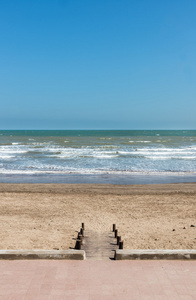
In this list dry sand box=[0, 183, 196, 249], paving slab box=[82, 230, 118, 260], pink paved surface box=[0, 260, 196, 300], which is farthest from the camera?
dry sand box=[0, 183, 196, 249]

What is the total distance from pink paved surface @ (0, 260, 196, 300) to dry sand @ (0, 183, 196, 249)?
7.89ft

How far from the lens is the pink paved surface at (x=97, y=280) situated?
4.22m

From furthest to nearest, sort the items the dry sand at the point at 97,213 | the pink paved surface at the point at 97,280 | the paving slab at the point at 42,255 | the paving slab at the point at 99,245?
the dry sand at the point at 97,213
the paving slab at the point at 99,245
the paving slab at the point at 42,255
the pink paved surface at the point at 97,280

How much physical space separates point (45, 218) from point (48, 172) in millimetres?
11194

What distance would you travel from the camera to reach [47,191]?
606 inches

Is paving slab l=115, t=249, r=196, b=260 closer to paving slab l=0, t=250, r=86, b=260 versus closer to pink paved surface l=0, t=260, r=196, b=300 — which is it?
pink paved surface l=0, t=260, r=196, b=300

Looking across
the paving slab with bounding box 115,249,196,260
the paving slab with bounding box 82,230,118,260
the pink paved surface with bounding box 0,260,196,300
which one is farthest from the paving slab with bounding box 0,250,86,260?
the paving slab with bounding box 115,249,196,260

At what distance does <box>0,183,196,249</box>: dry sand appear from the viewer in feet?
26.3

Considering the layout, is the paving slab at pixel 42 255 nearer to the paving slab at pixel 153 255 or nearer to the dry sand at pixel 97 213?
the paving slab at pixel 153 255

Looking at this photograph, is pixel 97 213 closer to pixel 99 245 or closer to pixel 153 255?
pixel 99 245

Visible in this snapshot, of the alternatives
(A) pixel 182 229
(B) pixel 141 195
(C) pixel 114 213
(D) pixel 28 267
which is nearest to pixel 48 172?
(B) pixel 141 195

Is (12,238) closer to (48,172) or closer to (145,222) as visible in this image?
(145,222)

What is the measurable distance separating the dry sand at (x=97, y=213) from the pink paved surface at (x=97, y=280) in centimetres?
241

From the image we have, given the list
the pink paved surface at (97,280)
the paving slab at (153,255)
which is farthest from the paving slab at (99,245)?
the pink paved surface at (97,280)
